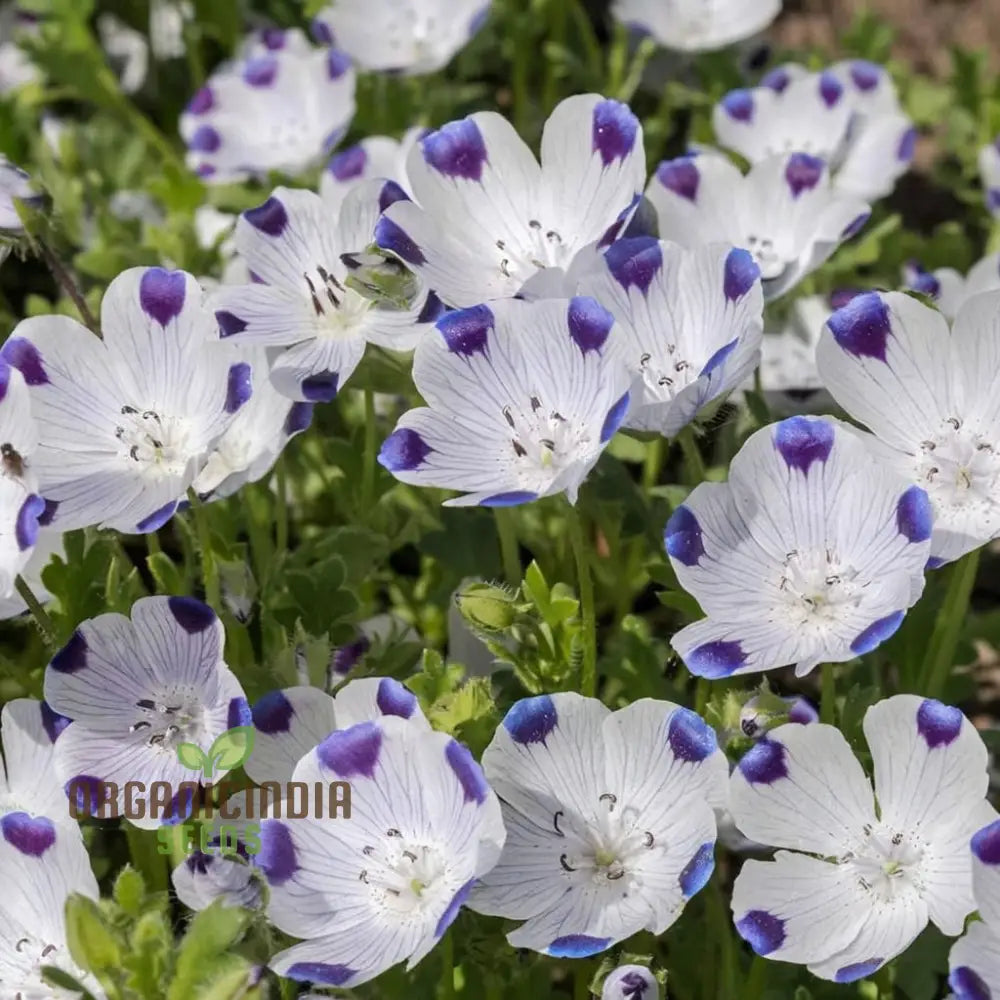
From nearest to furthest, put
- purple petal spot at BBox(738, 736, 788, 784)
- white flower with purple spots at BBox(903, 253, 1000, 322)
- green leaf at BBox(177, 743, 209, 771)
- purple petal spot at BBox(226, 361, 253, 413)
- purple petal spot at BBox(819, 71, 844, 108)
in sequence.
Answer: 1. purple petal spot at BBox(738, 736, 788, 784)
2. green leaf at BBox(177, 743, 209, 771)
3. purple petal spot at BBox(226, 361, 253, 413)
4. white flower with purple spots at BBox(903, 253, 1000, 322)
5. purple petal spot at BBox(819, 71, 844, 108)

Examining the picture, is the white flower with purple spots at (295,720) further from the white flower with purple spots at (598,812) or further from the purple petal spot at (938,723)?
the purple petal spot at (938,723)

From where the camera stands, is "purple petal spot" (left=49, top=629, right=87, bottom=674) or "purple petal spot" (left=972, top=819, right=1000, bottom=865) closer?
"purple petal spot" (left=972, top=819, right=1000, bottom=865)

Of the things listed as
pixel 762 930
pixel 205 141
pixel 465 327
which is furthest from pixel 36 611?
pixel 205 141

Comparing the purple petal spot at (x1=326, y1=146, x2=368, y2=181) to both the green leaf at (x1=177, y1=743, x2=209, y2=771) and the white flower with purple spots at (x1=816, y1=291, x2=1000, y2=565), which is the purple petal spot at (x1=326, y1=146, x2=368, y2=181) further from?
the green leaf at (x1=177, y1=743, x2=209, y2=771)

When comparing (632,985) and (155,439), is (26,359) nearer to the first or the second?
(155,439)

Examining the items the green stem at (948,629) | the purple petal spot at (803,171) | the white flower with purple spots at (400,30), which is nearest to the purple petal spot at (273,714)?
the green stem at (948,629)

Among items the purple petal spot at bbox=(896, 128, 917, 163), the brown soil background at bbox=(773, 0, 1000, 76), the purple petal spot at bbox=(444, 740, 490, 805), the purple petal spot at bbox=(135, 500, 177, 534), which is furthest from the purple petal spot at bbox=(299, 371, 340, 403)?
the brown soil background at bbox=(773, 0, 1000, 76)

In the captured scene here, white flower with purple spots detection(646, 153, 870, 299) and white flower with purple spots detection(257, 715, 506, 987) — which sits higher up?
white flower with purple spots detection(646, 153, 870, 299)
